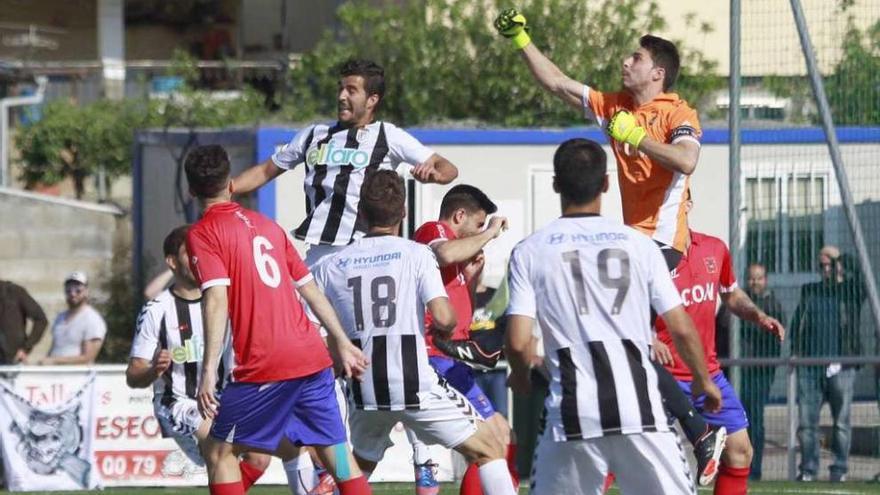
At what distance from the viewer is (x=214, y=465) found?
9633 mm

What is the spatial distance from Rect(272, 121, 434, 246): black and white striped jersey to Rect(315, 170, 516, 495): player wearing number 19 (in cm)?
80

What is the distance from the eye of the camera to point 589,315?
7832 mm

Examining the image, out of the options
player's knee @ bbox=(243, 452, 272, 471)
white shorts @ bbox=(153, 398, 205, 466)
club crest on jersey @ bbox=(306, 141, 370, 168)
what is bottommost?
player's knee @ bbox=(243, 452, 272, 471)

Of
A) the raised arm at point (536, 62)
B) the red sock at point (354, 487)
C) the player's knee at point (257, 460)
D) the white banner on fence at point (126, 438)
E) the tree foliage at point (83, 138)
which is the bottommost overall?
the white banner on fence at point (126, 438)

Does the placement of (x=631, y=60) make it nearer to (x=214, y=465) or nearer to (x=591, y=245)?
(x=591, y=245)

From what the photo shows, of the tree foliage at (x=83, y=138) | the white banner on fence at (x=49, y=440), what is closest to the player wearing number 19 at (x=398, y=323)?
the white banner on fence at (x=49, y=440)

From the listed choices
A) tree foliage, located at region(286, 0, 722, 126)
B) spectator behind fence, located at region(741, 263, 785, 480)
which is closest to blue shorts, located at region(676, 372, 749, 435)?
spectator behind fence, located at region(741, 263, 785, 480)

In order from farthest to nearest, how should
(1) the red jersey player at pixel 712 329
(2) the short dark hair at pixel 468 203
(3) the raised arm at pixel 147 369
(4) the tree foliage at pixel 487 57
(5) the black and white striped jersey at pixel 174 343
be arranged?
(4) the tree foliage at pixel 487 57, (5) the black and white striped jersey at pixel 174 343, (3) the raised arm at pixel 147 369, (2) the short dark hair at pixel 468 203, (1) the red jersey player at pixel 712 329

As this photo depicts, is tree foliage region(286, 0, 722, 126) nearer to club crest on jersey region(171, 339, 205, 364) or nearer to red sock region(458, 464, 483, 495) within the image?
club crest on jersey region(171, 339, 205, 364)

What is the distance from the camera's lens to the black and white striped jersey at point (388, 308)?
9.64m

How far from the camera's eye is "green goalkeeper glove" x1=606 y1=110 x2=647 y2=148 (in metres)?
9.20

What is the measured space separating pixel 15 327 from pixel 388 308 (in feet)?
30.7

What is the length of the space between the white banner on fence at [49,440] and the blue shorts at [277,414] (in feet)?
23.1

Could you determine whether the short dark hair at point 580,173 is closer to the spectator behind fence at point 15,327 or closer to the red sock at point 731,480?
the red sock at point 731,480
